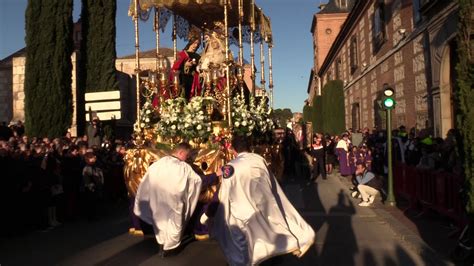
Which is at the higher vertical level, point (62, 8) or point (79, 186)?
point (62, 8)

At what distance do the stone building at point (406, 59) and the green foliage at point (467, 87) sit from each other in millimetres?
6243

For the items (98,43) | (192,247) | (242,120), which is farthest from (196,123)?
(98,43)

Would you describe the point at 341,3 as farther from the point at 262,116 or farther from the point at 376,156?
the point at 262,116

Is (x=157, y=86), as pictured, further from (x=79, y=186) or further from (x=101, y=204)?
(x=101, y=204)

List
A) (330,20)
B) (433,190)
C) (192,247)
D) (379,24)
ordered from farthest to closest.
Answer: (330,20) → (379,24) → (433,190) → (192,247)

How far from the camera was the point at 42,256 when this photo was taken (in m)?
6.80

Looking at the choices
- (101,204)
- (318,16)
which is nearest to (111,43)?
(101,204)

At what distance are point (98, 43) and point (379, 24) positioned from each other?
12.3 m

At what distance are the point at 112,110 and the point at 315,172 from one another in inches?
318

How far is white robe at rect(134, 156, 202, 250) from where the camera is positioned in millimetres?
6422

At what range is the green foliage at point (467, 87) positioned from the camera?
5.60 metres

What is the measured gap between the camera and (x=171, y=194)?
6.41m

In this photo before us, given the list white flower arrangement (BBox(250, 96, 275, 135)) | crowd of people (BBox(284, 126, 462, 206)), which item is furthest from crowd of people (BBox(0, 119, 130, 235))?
crowd of people (BBox(284, 126, 462, 206))

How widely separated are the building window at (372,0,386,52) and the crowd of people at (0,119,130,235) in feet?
46.5
